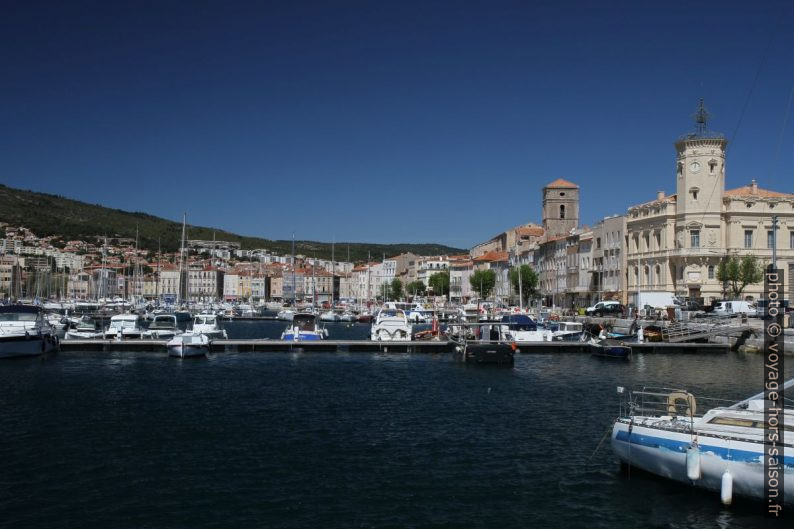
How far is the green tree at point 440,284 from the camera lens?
177375 millimetres

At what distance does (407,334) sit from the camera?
60219 mm

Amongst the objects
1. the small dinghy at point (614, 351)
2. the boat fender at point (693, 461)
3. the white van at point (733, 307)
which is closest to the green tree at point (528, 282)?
the white van at point (733, 307)

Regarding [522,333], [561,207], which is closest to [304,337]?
[522,333]

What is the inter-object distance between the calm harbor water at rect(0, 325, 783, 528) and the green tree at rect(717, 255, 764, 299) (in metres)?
37.6

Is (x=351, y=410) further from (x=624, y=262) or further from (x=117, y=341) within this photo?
(x=624, y=262)

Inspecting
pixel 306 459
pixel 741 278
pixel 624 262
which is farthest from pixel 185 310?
pixel 306 459

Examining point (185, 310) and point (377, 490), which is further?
point (185, 310)

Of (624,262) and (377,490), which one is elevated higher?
(624,262)

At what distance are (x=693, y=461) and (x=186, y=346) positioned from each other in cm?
3780

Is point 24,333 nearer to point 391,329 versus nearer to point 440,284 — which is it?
point 391,329

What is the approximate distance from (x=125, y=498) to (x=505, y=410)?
15.8m

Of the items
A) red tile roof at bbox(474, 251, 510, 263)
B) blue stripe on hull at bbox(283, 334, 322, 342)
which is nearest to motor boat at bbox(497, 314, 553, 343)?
blue stripe on hull at bbox(283, 334, 322, 342)

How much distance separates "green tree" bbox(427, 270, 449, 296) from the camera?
177375 millimetres

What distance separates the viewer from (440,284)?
582 feet
